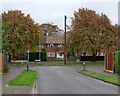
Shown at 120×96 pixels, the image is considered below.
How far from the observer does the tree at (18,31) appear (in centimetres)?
3575

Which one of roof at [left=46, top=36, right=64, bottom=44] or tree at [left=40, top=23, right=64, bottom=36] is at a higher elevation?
tree at [left=40, top=23, right=64, bottom=36]

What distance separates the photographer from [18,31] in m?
36.8

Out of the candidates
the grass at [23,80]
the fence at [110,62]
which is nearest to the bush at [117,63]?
the fence at [110,62]

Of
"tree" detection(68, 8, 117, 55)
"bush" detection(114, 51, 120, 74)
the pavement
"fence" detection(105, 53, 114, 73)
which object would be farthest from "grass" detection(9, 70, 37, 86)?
"tree" detection(68, 8, 117, 55)

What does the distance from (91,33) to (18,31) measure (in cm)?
1403

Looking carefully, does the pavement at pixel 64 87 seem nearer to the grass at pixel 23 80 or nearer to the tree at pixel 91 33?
the grass at pixel 23 80

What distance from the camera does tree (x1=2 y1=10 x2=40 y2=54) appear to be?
35753 mm

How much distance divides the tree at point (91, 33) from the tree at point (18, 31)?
7.92 meters

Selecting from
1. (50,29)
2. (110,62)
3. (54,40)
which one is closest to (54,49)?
(54,40)

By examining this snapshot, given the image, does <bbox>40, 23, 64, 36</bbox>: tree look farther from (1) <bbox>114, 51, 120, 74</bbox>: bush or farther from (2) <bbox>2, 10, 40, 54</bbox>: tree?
(1) <bbox>114, 51, 120, 74</bbox>: bush

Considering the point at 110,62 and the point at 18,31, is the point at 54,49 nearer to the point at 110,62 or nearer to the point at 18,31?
the point at 18,31

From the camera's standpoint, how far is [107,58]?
74.0 ft

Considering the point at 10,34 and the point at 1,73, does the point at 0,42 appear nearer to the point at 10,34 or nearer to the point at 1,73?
the point at 1,73

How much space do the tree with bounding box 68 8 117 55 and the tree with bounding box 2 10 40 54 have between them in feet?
26.0
